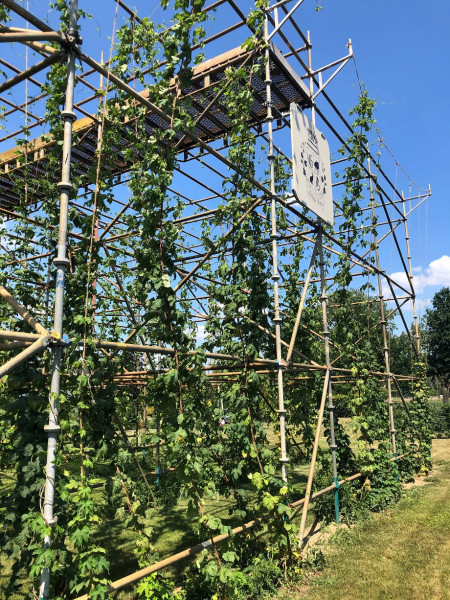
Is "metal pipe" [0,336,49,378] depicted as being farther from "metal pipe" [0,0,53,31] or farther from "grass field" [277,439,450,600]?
"grass field" [277,439,450,600]

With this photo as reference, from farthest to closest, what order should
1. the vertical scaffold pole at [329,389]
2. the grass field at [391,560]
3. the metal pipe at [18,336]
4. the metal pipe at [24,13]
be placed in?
the vertical scaffold pole at [329,389], the grass field at [391,560], the metal pipe at [24,13], the metal pipe at [18,336]

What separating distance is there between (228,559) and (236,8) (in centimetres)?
631

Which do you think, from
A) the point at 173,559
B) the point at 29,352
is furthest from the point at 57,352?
the point at 173,559

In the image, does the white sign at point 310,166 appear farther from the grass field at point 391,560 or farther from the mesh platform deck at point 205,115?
the grass field at point 391,560

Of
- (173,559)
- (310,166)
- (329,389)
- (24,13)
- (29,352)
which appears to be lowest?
(173,559)

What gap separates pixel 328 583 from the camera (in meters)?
4.32

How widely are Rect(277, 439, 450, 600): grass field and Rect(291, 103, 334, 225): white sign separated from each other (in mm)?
4582

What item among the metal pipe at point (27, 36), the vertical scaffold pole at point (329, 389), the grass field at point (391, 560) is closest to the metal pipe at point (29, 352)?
the metal pipe at point (27, 36)

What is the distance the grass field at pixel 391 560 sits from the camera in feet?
13.8

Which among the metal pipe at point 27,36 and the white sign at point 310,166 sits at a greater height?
the white sign at point 310,166

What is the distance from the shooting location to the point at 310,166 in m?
6.20

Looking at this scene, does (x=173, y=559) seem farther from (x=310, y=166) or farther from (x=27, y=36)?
(x=310, y=166)

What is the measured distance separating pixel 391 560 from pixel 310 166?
5373 millimetres

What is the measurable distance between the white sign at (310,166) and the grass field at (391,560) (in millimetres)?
4582
